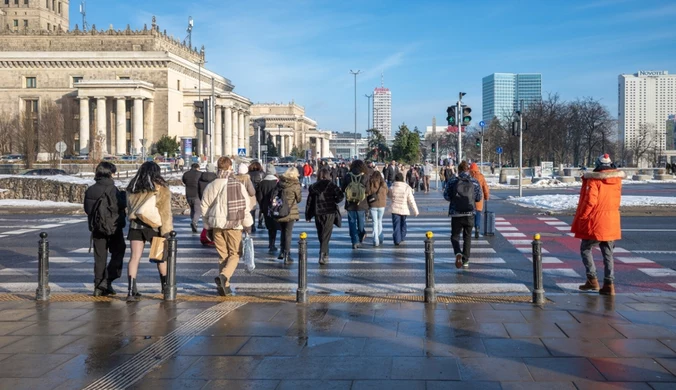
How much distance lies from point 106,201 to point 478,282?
5.78m

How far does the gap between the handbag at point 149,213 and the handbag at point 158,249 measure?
0.76 ft

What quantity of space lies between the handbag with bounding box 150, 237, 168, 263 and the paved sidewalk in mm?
639

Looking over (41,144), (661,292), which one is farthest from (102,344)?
(41,144)

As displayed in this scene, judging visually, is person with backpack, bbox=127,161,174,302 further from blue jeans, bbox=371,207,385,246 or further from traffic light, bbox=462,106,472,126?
traffic light, bbox=462,106,472,126

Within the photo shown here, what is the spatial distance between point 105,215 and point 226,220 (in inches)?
65.8

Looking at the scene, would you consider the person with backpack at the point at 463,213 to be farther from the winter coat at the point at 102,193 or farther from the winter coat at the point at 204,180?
the winter coat at the point at 204,180

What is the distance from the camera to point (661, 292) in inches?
409

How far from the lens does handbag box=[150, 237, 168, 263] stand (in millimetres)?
9781

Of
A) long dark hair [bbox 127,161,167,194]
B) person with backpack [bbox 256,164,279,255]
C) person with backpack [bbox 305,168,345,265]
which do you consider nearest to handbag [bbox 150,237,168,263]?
long dark hair [bbox 127,161,167,194]

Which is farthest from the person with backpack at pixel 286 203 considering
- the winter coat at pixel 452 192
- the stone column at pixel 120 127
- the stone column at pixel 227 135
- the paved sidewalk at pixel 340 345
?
the stone column at pixel 227 135

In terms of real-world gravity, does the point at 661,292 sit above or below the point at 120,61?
below

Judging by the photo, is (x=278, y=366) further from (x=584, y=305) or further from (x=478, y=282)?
(x=478, y=282)

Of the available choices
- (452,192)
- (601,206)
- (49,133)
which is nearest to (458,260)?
(452,192)

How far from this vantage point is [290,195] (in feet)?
42.7
